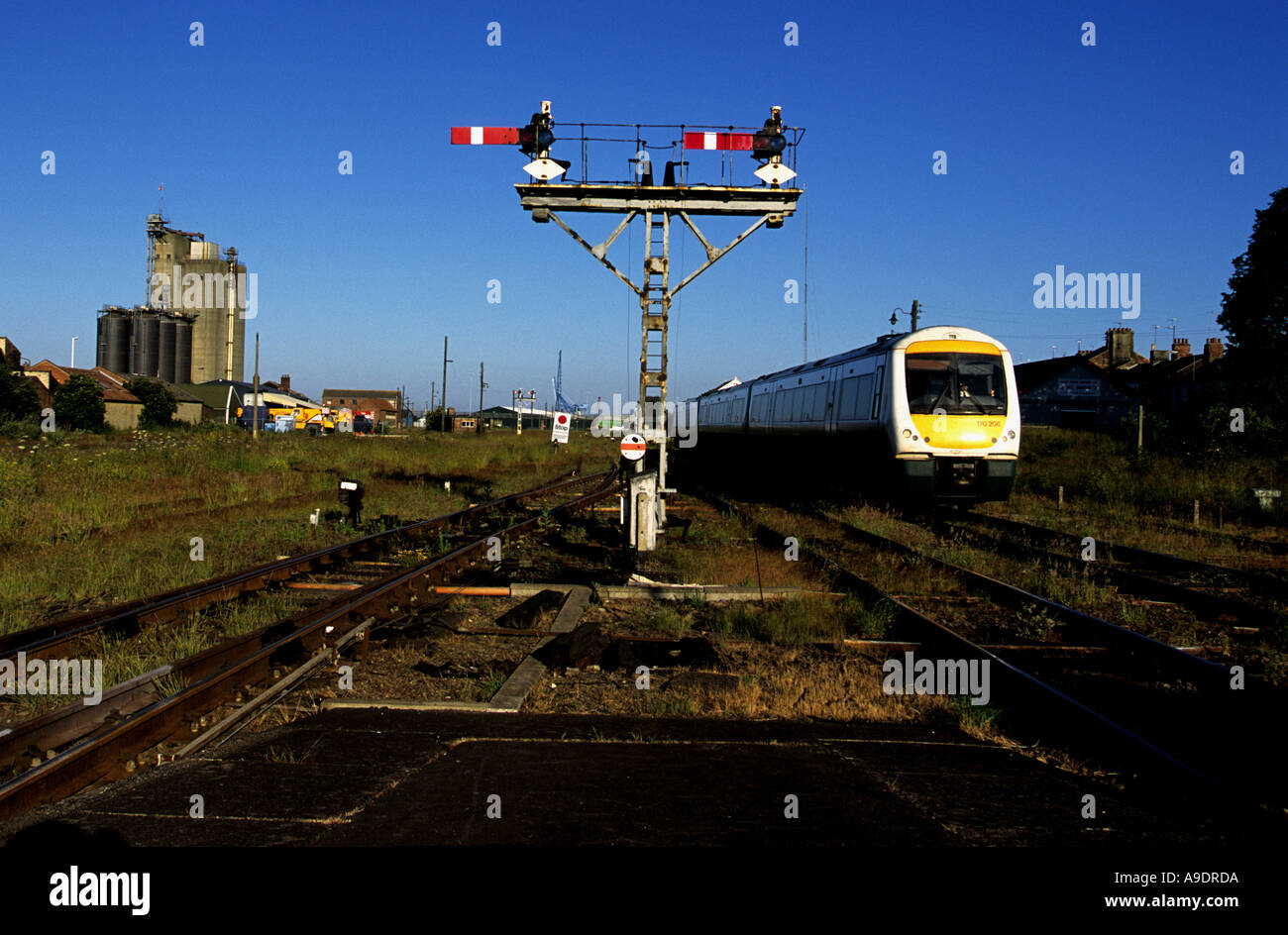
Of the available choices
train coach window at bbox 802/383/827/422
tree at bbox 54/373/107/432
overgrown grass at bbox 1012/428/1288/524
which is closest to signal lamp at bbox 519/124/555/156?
train coach window at bbox 802/383/827/422

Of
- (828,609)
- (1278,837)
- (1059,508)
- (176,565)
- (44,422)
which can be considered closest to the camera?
(1278,837)

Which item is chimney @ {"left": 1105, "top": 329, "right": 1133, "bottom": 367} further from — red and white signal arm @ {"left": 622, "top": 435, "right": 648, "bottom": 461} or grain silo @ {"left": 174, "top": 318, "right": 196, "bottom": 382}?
grain silo @ {"left": 174, "top": 318, "right": 196, "bottom": 382}

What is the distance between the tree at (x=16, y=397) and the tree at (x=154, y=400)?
1485cm

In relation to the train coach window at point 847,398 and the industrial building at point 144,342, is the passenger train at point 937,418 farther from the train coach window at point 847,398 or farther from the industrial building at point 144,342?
the industrial building at point 144,342

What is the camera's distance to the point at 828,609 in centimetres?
846

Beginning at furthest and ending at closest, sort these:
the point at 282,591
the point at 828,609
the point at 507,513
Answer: the point at 507,513 → the point at 282,591 → the point at 828,609

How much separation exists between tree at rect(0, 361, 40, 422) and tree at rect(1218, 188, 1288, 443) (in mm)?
59122

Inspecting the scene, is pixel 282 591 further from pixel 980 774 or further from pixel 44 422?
pixel 44 422

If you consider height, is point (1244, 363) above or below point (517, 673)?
above

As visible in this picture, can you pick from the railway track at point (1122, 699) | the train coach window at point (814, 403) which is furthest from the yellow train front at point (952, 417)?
the railway track at point (1122, 699)

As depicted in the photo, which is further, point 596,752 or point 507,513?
point 507,513

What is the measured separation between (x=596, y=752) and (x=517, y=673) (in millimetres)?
1600
